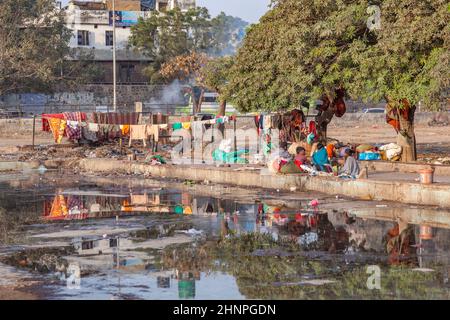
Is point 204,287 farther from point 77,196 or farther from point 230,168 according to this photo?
point 230,168

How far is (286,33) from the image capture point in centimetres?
2875

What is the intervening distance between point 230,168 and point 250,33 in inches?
302

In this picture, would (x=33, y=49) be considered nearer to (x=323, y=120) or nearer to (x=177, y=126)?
(x=177, y=126)

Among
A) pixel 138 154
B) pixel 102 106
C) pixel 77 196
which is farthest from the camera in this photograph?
pixel 102 106

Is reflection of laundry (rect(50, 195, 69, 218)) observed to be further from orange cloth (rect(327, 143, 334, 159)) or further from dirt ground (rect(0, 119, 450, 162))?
dirt ground (rect(0, 119, 450, 162))

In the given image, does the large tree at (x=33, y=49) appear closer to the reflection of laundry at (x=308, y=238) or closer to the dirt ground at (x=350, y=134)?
the dirt ground at (x=350, y=134)

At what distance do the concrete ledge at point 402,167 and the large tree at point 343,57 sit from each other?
174cm

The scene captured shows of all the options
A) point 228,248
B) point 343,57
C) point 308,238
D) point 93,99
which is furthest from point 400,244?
point 93,99

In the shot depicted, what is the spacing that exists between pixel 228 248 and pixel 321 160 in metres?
10.6

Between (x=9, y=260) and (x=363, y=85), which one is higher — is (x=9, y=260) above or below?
below

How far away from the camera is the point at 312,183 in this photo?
76.8 ft

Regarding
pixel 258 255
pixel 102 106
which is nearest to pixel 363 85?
pixel 258 255

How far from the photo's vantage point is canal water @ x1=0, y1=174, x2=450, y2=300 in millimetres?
11664

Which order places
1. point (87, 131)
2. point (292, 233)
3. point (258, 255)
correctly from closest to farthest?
point (258, 255) < point (292, 233) < point (87, 131)
